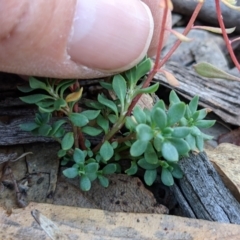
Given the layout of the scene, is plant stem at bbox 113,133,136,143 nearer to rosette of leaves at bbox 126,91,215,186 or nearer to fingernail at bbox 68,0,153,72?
rosette of leaves at bbox 126,91,215,186

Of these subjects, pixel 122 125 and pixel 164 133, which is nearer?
pixel 164 133

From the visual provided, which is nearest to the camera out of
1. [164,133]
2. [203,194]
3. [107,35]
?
[164,133]

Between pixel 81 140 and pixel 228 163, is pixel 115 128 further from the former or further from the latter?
pixel 228 163

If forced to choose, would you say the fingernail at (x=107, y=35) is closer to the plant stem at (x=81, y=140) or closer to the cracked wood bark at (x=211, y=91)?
the plant stem at (x=81, y=140)

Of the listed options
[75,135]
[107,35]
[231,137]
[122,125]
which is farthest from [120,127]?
[231,137]

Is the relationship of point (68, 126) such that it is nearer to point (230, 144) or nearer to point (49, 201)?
point (49, 201)
